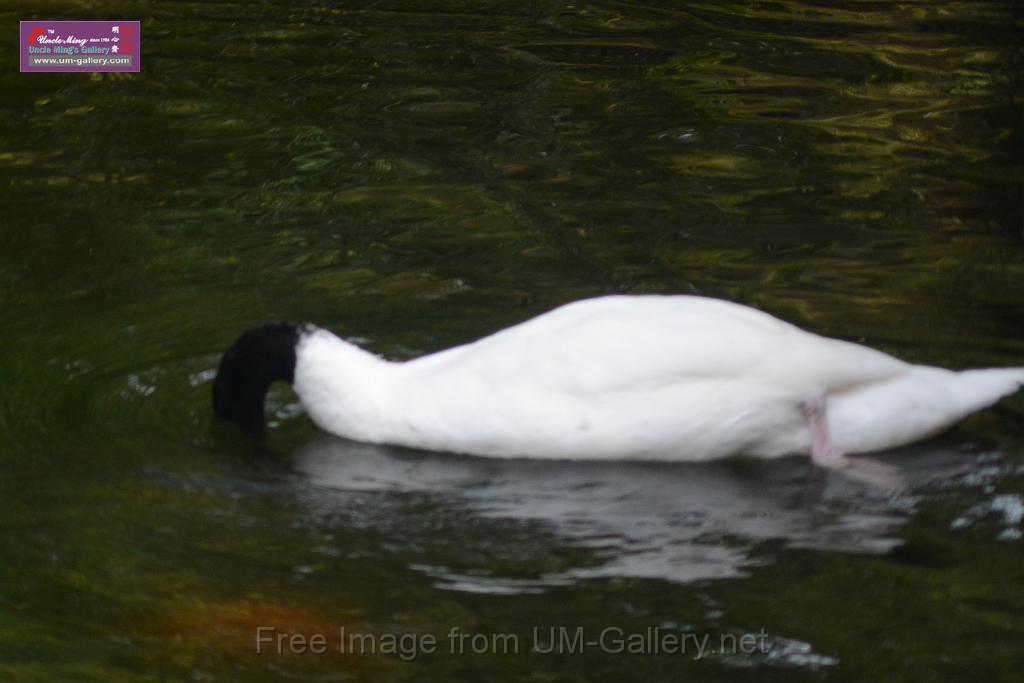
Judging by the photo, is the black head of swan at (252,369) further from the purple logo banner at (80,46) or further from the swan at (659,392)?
the purple logo banner at (80,46)

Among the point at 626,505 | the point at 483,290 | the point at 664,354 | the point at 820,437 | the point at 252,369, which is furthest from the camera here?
the point at 483,290

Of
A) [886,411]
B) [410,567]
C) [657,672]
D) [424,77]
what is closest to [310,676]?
[410,567]

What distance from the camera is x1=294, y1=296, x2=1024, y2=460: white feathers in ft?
19.4

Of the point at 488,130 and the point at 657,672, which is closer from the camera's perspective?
the point at 657,672

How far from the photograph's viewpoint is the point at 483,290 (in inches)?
302

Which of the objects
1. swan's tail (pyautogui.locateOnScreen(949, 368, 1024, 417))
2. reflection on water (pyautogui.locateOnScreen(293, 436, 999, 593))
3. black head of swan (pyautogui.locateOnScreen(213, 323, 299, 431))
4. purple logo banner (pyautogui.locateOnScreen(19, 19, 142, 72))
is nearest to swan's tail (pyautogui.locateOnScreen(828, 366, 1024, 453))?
swan's tail (pyautogui.locateOnScreen(949, 368, 1024, 417))

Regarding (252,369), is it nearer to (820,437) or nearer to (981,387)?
(820,437)

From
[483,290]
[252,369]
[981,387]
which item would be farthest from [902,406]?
[252,369]

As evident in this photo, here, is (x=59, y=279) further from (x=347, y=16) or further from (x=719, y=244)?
(x=347, y=16)

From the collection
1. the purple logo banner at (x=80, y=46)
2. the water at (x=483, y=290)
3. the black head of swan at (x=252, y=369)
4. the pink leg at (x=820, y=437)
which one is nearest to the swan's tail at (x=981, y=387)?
the water at (x=483, y=290)

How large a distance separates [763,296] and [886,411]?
4.94 ft

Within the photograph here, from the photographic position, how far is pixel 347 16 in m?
12.4

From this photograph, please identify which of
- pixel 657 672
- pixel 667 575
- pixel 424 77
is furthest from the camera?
pixel 424 77

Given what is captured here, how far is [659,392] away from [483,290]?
1.91m
